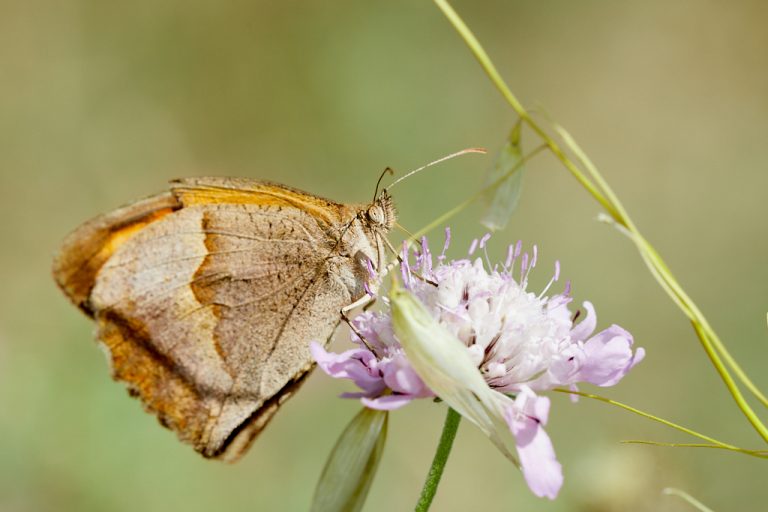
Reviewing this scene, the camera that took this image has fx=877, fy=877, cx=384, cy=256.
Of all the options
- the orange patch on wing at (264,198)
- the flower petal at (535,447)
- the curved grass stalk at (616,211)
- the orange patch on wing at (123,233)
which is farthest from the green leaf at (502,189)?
the orange patch on wing at (123,233)

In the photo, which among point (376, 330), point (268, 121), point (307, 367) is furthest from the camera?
point (268, 121)

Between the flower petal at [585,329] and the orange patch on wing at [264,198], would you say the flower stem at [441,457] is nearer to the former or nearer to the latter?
the flower petal at [585,329]

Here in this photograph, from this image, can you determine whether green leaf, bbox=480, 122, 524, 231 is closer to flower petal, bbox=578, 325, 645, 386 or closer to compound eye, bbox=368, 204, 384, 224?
flower petal, bbox=578, 325, 645, 386

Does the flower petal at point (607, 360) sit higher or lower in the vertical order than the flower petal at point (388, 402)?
higher

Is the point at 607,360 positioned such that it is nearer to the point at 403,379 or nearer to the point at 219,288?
the point at 403,379

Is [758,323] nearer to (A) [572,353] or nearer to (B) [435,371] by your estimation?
(A) [572,353]

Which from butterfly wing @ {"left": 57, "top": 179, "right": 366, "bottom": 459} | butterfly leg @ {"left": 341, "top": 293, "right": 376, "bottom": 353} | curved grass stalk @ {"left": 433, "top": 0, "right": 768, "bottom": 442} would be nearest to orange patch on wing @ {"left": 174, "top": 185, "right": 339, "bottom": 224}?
butterfly wing @ {"left": 57, "top": 179, "right": 366, "bottom": 459}

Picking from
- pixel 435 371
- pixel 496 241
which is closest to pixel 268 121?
pixel 496 241
